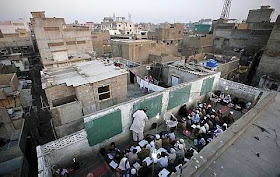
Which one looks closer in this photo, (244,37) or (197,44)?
(244,37)

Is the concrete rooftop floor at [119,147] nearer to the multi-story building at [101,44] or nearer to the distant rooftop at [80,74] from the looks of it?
the distant rooftop at [80,74]

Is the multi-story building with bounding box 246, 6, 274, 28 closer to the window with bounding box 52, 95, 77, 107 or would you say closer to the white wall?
the white wall

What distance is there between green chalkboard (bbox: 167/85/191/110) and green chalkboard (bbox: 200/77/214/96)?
1985mm

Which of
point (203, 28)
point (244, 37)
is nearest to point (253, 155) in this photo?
point (244, 37)

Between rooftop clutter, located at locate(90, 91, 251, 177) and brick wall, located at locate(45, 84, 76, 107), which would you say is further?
brick wall, located at locate(45, 84, 76, 107)

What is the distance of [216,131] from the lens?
9.52m

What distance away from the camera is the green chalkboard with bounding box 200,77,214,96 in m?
13.1

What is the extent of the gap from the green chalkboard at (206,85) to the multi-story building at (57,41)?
1521cm

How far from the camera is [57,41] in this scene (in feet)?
68.8

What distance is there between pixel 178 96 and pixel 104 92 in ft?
18.4

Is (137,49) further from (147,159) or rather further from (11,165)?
(11,165)

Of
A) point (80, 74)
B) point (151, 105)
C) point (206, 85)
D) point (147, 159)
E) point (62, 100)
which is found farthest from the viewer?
point (206, 85)

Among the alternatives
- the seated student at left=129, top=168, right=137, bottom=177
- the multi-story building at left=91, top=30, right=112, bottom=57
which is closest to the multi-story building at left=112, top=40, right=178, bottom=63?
the multi-story building at left=91, top=30, right=112, bottom=57

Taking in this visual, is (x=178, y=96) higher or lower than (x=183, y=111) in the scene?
higher
